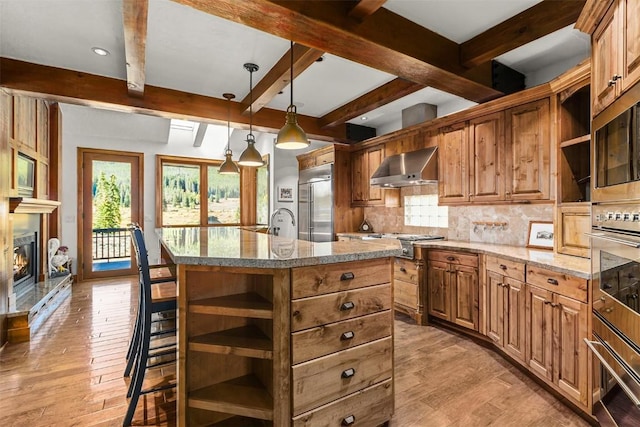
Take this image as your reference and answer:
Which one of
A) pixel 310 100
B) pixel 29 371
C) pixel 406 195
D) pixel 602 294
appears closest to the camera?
pixel 602 294

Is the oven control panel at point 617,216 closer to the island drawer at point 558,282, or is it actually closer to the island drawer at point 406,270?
the island drawer at point 558,282

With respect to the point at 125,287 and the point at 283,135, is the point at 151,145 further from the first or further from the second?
the point at 283,135

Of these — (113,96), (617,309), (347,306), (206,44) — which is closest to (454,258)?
(617,309)

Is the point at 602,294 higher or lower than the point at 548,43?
lower

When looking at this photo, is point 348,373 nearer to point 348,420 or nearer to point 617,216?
point 348,420

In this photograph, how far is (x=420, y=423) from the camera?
75.4 inches

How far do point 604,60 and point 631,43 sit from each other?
318 millimetres

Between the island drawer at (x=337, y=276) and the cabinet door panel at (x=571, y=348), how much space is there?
1.20 m

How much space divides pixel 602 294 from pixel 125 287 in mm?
6027

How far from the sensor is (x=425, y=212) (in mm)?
4406

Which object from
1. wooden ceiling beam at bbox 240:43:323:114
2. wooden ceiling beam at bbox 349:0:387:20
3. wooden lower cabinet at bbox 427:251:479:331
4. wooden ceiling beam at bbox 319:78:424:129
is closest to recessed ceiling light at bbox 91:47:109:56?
wooden ceiling beam at bbox 240:43:323:114

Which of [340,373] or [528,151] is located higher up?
[528,151]

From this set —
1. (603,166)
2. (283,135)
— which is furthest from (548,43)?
(283,135)

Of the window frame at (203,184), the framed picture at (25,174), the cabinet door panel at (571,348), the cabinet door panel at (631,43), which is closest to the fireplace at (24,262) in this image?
the framed picture at (25,174)
